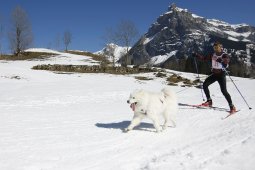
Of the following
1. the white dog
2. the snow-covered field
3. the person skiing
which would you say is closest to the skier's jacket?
the person skiing

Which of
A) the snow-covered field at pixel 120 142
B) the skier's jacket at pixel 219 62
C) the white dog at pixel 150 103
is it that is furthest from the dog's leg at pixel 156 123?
the skier's jacket at pixel 219 62

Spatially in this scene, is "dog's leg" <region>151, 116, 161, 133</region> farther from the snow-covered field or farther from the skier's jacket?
the skier's jacket

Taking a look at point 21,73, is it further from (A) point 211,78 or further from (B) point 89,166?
(B) point 89,166

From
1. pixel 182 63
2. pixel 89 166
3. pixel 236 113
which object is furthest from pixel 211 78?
pixel 182 63

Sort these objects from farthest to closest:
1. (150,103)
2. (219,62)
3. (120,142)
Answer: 1. (219,62)
2. (150,103)
3. (120,142)

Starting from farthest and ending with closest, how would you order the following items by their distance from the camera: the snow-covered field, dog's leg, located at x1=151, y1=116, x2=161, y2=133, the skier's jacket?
1. the skier's jacket
2. dog's leg, located at x1=151, y1=116, x2=161, y2=133
3. the snow-covered field

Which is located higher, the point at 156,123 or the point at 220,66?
the point at 220,66

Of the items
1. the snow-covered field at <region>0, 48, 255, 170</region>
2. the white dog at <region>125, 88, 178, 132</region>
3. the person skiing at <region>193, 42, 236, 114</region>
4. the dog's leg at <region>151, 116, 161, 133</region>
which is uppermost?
→ the person skiing at <region>193, 42, 236, 114</region>

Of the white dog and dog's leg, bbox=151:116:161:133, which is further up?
the white dog

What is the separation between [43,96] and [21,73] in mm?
13224

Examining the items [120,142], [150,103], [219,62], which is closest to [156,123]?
[150,103]

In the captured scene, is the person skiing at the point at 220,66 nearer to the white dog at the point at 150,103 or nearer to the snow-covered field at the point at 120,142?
the snow-covered field at the point at 120,142

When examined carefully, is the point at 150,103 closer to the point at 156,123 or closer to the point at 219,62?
the point at 156,123

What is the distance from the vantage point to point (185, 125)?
33.3 feet
